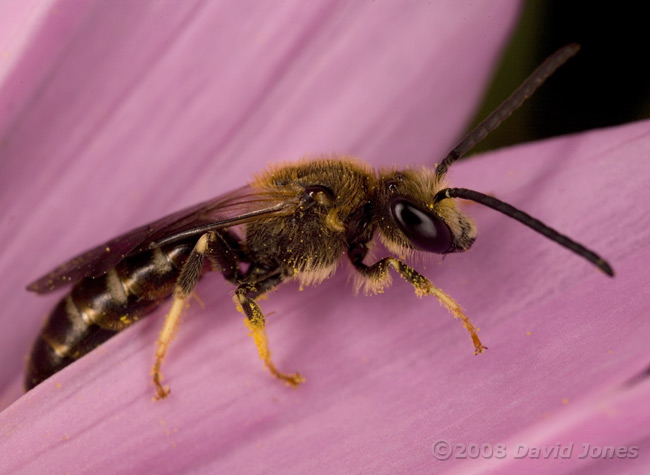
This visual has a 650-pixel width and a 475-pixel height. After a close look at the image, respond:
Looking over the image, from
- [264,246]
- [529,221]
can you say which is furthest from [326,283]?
[529,221]

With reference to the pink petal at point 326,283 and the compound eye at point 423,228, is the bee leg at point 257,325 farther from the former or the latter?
the compound eye at point 423,228

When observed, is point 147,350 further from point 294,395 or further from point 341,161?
point 341,161

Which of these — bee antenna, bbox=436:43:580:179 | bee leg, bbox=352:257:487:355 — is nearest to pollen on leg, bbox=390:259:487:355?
bee leg, bbox=352:257:487:355

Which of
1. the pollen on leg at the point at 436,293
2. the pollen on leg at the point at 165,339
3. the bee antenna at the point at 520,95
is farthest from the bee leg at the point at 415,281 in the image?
the pollen on leg at the point at 165,339

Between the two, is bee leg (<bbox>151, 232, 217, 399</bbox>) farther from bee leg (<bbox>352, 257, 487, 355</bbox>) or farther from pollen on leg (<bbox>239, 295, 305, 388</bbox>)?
bee leg (<bbox>352, 257, 487, 355</bbox>)

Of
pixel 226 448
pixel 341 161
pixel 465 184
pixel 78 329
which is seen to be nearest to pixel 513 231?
pixel 465 184

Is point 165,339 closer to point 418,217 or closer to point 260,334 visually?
point 260,334
